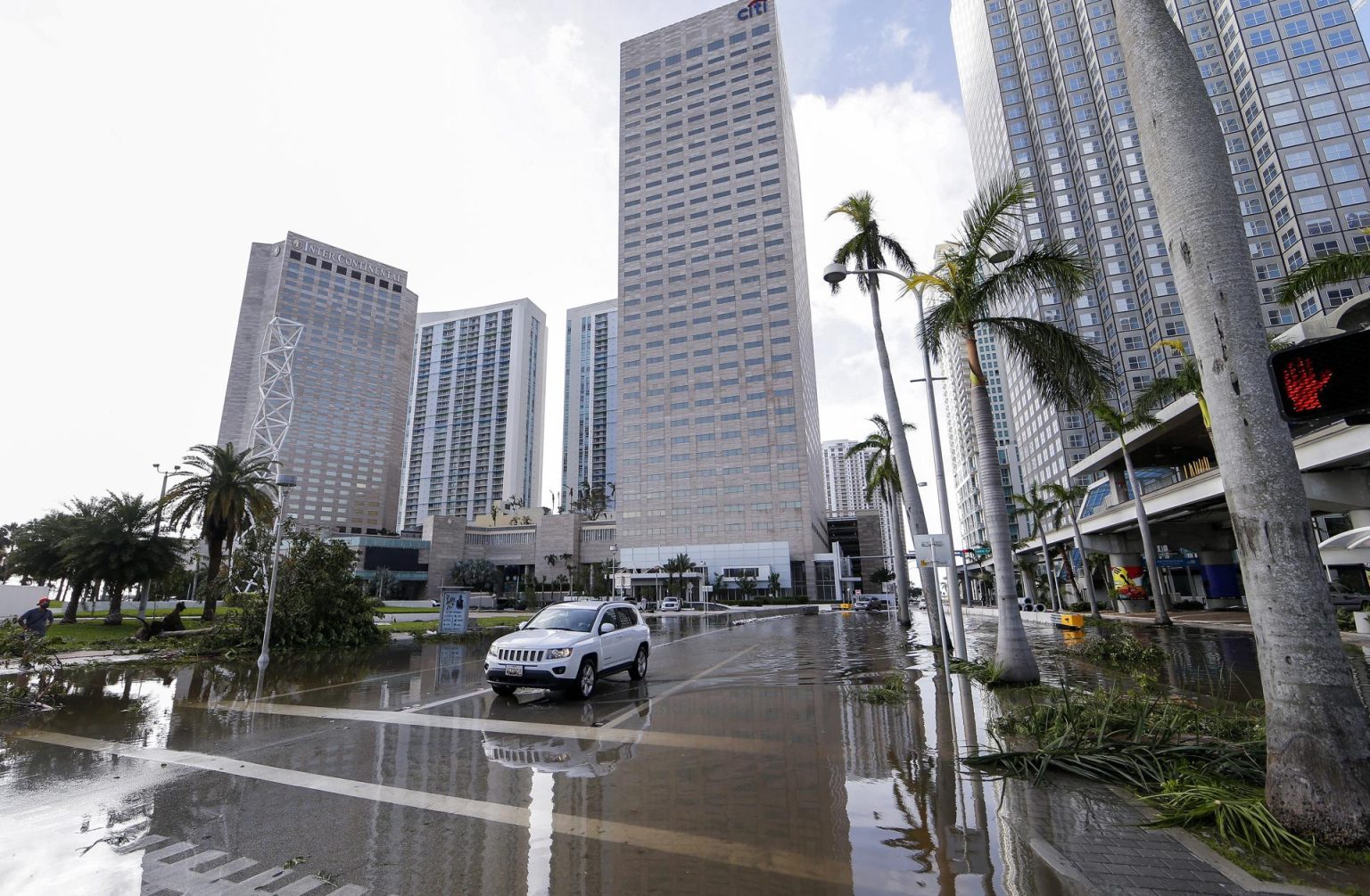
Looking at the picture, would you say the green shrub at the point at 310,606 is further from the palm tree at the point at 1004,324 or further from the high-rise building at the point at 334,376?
the high-rise building at the point at 334,376

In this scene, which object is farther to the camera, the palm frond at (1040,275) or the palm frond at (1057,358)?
the palm frond at (1057,358)

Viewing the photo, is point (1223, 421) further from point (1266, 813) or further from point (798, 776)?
point (798, 776)

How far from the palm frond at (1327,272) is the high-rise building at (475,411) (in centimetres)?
16052

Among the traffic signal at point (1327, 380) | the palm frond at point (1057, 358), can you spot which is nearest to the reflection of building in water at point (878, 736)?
the traffic signal at point (1327, 380)

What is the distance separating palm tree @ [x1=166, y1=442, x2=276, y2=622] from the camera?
1323 inches

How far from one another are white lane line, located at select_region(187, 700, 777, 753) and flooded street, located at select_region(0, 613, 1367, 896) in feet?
0.19

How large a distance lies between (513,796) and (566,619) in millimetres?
6231

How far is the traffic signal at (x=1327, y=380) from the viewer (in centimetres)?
323

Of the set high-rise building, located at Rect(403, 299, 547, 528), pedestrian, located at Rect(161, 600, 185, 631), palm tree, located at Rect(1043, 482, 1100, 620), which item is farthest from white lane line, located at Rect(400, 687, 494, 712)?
high-rise building, located at Rect(403, 299, 547, 528)

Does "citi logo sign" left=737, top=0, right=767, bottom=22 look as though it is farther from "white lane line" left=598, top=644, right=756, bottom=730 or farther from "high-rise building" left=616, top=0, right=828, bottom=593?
"white lane line" left=598, top=644, right=756, bottom=730

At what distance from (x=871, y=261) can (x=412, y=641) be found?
23.3m

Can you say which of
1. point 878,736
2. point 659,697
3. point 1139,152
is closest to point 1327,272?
point 878,736

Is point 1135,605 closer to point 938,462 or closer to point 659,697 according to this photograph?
point 938,462

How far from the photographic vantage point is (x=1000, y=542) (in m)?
11.1
